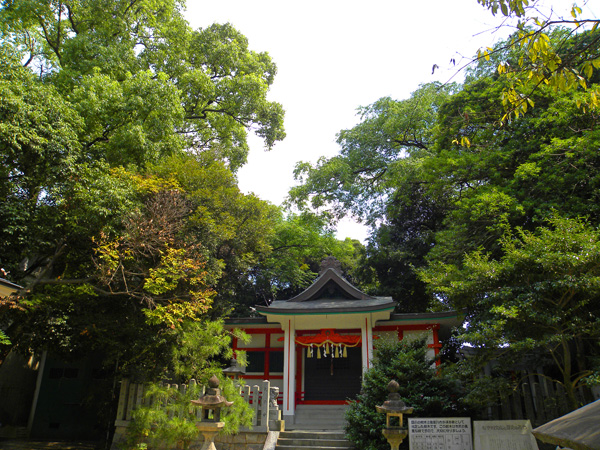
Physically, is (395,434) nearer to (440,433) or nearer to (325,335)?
(440,433)

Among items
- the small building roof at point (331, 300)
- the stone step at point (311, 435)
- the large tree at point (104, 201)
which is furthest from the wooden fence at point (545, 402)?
the large tree at point (104, 201)

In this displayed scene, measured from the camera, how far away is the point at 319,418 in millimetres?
12891

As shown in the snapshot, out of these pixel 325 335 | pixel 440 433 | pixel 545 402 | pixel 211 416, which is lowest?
pixel 440 433

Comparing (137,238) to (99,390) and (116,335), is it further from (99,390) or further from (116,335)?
(99,390)

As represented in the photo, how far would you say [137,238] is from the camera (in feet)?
32.7

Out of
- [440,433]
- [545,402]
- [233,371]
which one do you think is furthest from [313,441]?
[545,402]

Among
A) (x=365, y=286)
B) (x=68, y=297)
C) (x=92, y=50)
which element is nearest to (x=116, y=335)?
(x=68, y=297)

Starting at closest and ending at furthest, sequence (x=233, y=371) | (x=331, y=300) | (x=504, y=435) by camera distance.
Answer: (x=504, y=435), (x=233, y=371), (x=331, y=300)

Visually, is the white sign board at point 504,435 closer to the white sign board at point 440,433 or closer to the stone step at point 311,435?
the white sign board at point 440,433

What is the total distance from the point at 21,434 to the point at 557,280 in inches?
621

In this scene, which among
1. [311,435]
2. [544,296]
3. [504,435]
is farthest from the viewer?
[311,435]

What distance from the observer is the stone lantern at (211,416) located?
7352 mm

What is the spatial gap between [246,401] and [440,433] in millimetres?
4538

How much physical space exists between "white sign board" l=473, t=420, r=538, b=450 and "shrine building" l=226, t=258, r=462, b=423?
4812 mm
